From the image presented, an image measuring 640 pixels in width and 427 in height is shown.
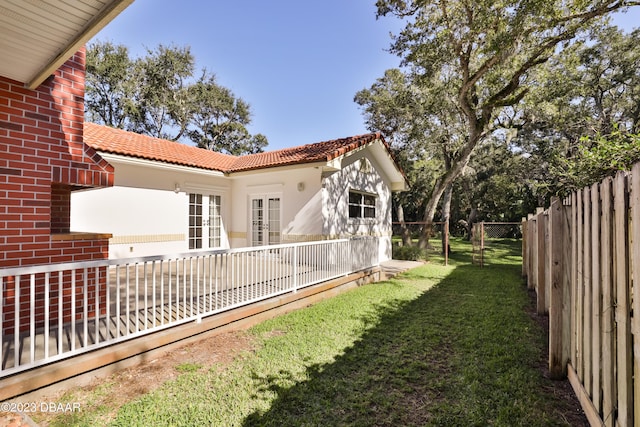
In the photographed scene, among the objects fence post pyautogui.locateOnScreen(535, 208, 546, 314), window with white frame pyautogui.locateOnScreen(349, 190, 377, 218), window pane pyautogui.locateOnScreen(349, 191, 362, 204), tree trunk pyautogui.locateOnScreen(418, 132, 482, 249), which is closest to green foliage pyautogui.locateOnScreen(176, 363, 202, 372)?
fence post pyautogui.locateOnScreen(535, 208, 546, 314)

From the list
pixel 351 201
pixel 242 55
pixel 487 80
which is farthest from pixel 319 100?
pixel 351 201

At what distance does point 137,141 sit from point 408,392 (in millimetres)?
11427

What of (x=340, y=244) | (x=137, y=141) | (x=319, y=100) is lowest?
(x=340, y=244)

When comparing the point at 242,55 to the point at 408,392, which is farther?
the point at 242,55

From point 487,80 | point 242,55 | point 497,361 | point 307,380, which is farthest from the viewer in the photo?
point 242,55

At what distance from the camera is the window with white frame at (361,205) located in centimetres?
1052

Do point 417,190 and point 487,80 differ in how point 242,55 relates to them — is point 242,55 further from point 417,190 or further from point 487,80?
point 417,190

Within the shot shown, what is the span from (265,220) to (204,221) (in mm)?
2409

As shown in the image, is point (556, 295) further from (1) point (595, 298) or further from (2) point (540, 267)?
(2) point (540, 267)

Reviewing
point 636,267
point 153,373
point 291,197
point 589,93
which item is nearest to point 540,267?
point 636,267

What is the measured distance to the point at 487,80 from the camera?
13.4 meters

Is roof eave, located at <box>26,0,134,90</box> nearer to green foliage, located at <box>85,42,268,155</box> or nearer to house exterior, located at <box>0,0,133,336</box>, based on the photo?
house exterior, located at <box>0,0,133,336</box>

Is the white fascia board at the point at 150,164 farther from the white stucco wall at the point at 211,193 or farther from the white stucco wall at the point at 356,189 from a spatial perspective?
the white stucco wall at the point at 356,189

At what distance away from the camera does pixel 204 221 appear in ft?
35.6
